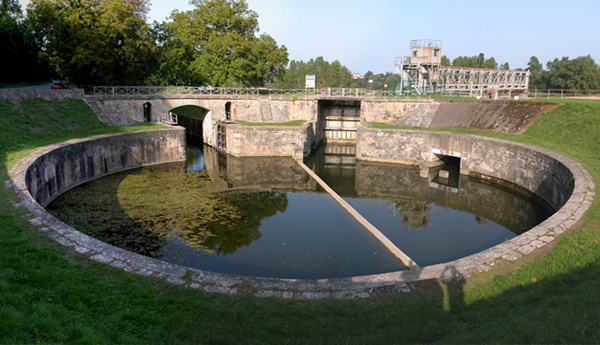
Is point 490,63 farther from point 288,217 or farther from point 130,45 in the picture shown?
point 288,217

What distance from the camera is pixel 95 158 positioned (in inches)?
1017

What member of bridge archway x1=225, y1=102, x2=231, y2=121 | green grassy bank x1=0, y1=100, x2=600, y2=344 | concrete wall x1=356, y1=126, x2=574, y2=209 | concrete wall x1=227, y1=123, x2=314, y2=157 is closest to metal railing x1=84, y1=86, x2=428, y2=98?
bridge archway x1=225, y1=102, x2=231, y2=121

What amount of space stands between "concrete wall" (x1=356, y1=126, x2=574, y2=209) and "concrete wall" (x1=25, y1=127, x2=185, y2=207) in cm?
1608

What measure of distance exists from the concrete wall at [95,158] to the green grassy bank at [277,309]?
934 cm

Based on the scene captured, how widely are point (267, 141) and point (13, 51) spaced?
81.5 ft

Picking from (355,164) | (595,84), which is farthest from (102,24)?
(595,84)

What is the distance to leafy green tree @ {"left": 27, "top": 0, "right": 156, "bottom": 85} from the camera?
33.5m

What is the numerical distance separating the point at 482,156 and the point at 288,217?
1577 centimetres

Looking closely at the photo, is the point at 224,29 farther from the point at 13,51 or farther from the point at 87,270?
the point at 87,270

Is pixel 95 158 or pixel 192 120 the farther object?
pixel 192 120

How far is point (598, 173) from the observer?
18203 mm

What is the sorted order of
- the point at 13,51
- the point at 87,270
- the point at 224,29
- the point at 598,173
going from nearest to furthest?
the point at 87,270, the point at 598,173, the point at 13,51, the point at 224,29

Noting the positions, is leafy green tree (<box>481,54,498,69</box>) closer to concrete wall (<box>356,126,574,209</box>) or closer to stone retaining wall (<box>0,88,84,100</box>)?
concrete wall (<box>356,126,574,209</box>)

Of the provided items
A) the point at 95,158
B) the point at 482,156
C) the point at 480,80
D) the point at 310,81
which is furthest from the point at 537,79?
the point at 95,158
